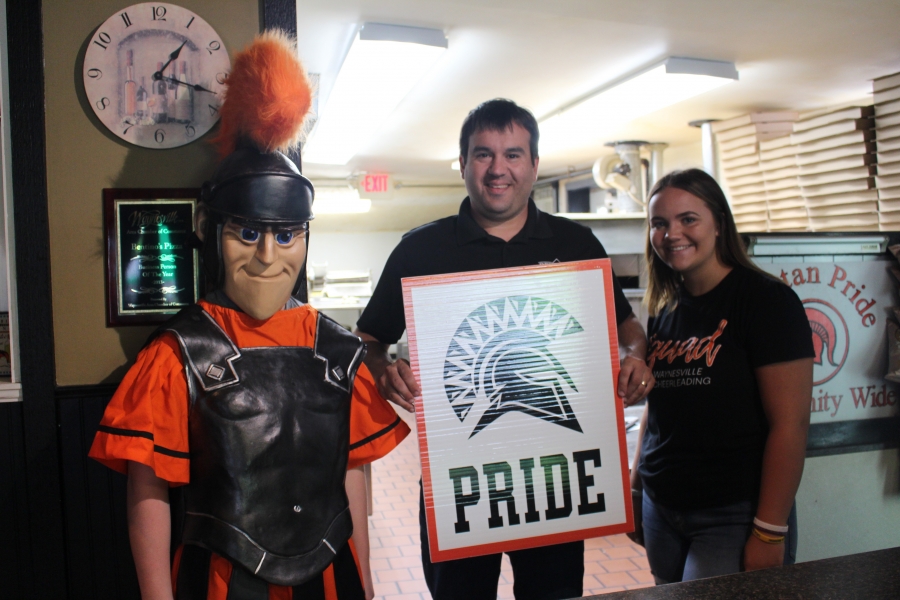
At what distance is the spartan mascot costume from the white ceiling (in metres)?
2.40

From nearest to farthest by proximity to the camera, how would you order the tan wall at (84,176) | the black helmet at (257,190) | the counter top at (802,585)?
the counter top at (802,585) < the black helmet at (257,190) < the tan wall at (84,176)

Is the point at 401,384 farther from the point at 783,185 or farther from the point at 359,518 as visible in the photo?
the point at 783,185

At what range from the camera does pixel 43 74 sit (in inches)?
74.6

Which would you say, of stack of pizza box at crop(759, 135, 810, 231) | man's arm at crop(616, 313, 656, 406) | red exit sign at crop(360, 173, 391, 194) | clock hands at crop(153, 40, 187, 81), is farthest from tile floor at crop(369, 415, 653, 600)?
red exit sign at crop(360, 173, 391, 194)

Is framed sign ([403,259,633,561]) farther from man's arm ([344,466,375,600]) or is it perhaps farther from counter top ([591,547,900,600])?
counter top ([591,547,900,600])

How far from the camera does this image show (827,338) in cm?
277

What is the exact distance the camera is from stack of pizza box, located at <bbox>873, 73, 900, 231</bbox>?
496cm

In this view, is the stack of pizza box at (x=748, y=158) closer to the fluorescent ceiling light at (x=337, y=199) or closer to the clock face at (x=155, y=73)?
the fluorescent ceiling light at (x=337, y=199)

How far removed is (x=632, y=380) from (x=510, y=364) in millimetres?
353

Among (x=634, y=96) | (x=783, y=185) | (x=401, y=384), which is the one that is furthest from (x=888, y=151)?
(x=401, y=384)

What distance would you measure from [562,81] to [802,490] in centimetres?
370

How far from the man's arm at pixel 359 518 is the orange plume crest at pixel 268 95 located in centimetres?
84

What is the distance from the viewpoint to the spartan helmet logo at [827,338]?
9.01 ft

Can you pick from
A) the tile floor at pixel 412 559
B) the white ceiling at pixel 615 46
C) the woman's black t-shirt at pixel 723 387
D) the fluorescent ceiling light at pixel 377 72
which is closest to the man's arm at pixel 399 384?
the woman's black t-shirt at pixel 723 387
